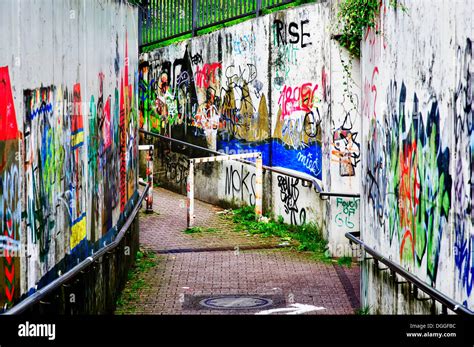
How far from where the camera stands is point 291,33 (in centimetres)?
1717

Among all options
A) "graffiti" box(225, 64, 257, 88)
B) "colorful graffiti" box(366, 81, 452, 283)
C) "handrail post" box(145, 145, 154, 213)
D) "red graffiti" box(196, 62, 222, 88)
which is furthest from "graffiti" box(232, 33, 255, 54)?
"colorful graffiti" box(366, 81, 452, 283)

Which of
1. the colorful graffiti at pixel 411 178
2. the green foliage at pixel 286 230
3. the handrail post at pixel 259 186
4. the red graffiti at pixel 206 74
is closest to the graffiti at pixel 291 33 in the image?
the handrail post at pixel 259 186

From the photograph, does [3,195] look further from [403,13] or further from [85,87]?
[403,13]

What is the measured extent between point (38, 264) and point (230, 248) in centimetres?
874

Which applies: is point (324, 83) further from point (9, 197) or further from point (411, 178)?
point (9, 197)

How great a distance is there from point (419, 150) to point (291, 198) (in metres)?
8.63

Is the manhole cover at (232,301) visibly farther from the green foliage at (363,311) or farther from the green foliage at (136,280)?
the green foliage at (363,311)

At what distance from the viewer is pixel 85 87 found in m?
10.0

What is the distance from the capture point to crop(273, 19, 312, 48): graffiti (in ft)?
55.0

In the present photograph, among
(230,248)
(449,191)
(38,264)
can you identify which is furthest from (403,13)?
(230,248)

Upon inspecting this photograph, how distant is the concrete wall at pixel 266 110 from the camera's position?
15.4 meters

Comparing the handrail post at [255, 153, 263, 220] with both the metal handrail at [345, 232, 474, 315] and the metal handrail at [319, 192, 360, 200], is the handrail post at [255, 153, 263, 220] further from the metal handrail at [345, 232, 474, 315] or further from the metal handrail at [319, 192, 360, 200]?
the metal handrail at [345, 232, 474, 315]

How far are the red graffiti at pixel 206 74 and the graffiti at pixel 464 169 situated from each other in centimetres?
1307

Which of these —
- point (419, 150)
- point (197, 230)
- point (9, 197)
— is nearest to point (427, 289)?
point (419, 150)
